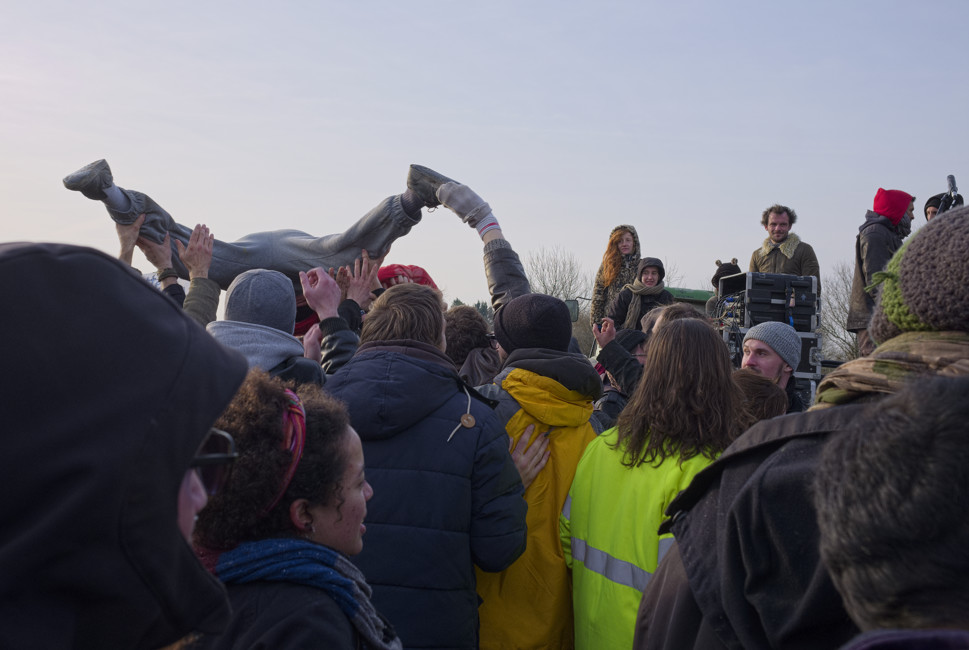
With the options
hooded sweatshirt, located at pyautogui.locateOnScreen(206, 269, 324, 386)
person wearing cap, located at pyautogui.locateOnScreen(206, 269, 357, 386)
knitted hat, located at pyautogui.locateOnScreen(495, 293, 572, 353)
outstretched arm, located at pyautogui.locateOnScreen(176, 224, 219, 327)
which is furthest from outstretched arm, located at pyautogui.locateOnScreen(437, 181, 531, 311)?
outstretched arm, located at pyautogui.locateOnScreen(176, 224, 219, 327)

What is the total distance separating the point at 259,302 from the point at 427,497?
1.10 metres

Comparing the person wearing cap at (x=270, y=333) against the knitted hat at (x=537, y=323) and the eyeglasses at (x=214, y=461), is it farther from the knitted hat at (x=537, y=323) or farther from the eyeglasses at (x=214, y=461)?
the eyeglasses at (x=214, y=461)

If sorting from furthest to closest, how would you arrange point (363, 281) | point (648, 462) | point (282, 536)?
point (363, 281) < point (648, 462) < point (282, 536)

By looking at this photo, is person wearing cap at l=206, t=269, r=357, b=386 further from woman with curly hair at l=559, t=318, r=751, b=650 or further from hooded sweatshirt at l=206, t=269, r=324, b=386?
woman with curly hair at l=559, t=318, r=751, b=650

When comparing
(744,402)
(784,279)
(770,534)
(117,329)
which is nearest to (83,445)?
(117,329)

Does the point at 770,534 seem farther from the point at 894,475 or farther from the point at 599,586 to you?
the point at 599,586

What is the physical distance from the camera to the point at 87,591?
0.90 metres

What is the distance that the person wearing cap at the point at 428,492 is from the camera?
280 centimetres

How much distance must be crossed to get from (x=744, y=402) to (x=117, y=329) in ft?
7.99

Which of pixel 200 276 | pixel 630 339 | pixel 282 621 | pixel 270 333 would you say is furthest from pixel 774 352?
pixel 282 621

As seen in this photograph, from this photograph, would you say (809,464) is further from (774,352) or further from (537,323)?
(774,352)

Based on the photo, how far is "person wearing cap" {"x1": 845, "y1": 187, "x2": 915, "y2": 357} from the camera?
6.26 metres

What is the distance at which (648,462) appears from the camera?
109 inches

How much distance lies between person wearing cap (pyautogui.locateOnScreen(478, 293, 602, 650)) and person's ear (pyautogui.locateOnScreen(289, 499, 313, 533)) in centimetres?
146
